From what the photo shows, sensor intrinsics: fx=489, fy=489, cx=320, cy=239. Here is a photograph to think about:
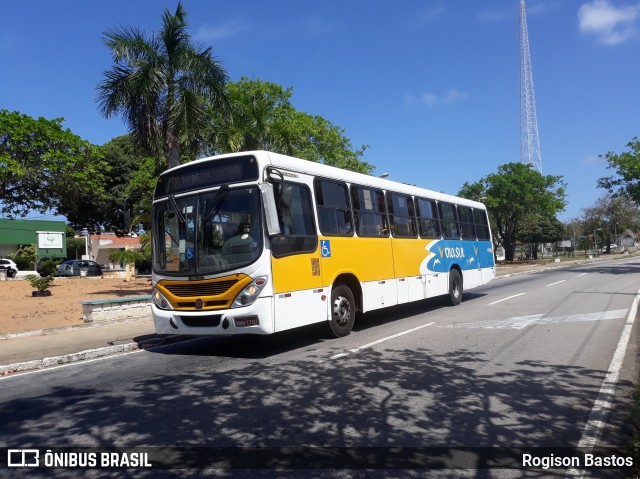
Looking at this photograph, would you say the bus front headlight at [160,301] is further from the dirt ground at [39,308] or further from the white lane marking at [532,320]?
the white lane marking at [532,320]

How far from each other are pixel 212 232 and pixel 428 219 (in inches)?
289

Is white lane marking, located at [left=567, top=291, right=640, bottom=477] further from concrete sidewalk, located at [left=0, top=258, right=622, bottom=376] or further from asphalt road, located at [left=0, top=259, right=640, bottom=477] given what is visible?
concrete sidewalk, located at [left=0, top=258, right=622, bottom=376]

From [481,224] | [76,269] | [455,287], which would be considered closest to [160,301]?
[455,287]

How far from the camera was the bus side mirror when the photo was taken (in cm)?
761

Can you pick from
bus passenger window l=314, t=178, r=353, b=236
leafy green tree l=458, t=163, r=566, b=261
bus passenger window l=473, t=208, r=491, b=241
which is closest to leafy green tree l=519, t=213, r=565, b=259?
leafy green tree l=458, t=163, r=566, b=261

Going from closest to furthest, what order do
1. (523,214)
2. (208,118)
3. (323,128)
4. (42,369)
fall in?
(42,369) < (208,118) < (323,128) < (523,214)

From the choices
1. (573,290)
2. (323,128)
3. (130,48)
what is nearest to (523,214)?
(323,128)

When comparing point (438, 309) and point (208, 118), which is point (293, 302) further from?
point (208, 118)

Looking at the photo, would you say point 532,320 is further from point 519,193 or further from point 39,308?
point 519,193

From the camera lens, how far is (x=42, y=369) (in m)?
8.20

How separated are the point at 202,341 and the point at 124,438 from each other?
580cm

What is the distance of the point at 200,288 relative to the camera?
26.2ft

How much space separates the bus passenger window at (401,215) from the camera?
11.8m

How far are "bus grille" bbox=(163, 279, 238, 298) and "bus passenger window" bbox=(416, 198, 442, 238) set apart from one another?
267 inches
